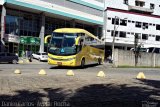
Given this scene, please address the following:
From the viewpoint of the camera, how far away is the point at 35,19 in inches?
2365

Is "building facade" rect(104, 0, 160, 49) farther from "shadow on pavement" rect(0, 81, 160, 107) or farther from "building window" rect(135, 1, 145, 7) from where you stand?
"shadow on pavement" rect(0, 81, 160, 107)

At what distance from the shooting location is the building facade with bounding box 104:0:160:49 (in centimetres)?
7394

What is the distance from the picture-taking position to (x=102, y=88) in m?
12.7

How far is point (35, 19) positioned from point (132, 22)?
1011 inches

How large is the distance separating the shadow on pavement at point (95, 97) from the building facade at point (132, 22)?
60.4 metres

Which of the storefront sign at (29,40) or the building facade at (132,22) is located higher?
the building facade at (132,22)

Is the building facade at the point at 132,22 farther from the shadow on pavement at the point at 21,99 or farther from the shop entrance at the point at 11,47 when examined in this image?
the shadow on pavement at the point at 21,99

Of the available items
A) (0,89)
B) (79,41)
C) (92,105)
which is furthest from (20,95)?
(79,41)

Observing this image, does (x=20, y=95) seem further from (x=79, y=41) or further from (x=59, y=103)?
(x=79, y=41)

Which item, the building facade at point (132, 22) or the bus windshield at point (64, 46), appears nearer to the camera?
the bus windshield at point (64, 46)

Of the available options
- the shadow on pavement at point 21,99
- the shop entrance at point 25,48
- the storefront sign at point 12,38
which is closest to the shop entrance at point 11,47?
the storefront sign at point 12,38

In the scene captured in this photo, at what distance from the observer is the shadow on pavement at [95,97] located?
939 centimetres

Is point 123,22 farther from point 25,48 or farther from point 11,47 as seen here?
point 11,47

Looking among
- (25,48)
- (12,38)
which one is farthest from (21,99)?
(25,48)
